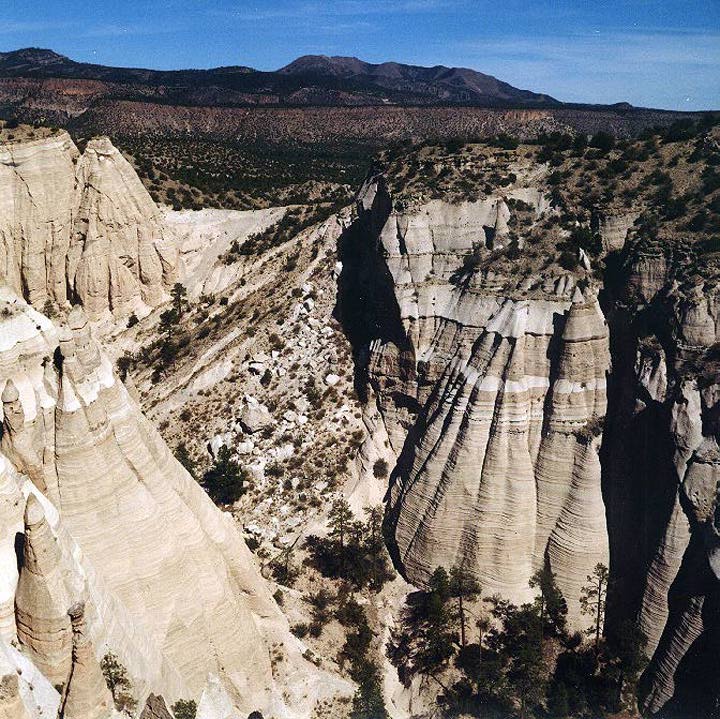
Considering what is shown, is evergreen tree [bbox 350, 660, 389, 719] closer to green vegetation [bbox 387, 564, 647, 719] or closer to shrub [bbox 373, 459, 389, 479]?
green vegetation [bbox 387, 564, 647, 719]

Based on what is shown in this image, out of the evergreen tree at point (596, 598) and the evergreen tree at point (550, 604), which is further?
the evergreen tree at point (550, 604)

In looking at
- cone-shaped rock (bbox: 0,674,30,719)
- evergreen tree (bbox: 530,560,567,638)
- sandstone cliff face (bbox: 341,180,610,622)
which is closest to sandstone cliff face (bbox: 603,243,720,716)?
sandstone cliff face (bbox: 341,180,610,622)

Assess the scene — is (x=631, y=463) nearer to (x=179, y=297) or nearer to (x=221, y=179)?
(x=179, y=297)

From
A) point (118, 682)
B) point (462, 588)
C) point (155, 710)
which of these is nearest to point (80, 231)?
point (462, 588)

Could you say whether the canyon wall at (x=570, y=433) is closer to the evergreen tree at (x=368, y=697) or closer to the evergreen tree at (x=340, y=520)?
the evergreen tree at (x=340, y=520)

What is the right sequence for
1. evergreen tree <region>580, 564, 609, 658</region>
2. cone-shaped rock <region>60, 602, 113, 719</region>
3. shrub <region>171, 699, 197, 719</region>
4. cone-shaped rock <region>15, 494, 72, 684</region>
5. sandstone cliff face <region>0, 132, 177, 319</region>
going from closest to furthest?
cone-shaped rock <region>15, 494, 72, 684</region> < cone-shaped rock <region>60, 602, 113, 719</region> < shrub <region>171, 699, 197, 719</region> < evergreen tree <region>580, 564, 609, 658</region> < sandstone cliff face <region>0, 132, 177, 319</region>

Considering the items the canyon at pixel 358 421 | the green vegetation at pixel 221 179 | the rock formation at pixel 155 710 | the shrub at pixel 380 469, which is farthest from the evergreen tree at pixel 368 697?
the green vegetation at pixel 221 179
